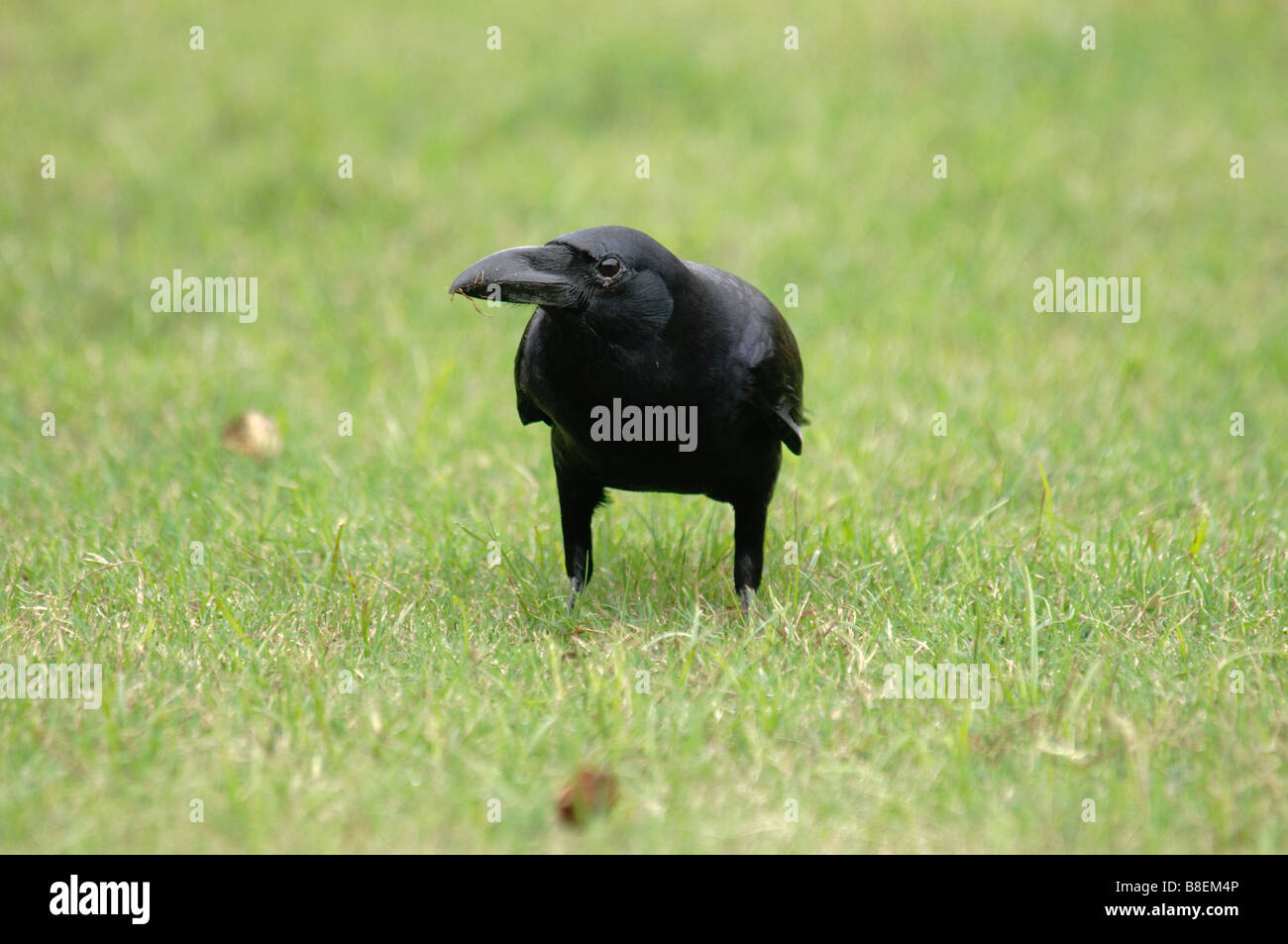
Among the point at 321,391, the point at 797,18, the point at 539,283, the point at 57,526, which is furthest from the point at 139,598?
the point at 797,18

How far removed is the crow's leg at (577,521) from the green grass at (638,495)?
0.26ft

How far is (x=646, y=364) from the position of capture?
116 inches

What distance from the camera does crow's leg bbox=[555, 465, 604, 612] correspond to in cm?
344

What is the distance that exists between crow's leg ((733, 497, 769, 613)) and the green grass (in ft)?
0.42

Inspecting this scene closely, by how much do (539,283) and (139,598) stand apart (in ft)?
5.02

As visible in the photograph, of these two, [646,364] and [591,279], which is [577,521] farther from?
[591,279]

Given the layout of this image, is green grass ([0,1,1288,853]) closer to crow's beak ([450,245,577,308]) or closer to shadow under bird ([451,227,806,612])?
shadow under bird ([451,227,806,612])

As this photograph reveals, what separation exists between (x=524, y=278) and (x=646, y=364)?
367 mm

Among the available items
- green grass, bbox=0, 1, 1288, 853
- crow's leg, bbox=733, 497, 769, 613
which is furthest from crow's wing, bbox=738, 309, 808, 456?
green grass, bbox=0, 1, 1288, 853

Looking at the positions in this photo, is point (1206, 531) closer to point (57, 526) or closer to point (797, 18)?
point (57, 526)

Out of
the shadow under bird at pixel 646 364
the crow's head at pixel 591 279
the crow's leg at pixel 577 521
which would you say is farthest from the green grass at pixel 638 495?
the crow's head at pixel 591 279

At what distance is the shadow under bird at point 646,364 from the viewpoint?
2.88 meters

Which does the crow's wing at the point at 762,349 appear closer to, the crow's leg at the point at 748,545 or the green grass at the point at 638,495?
the crow's leg at the point at 748,545

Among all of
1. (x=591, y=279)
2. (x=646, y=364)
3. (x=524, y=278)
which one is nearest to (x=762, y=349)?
(x=646, y=364)
